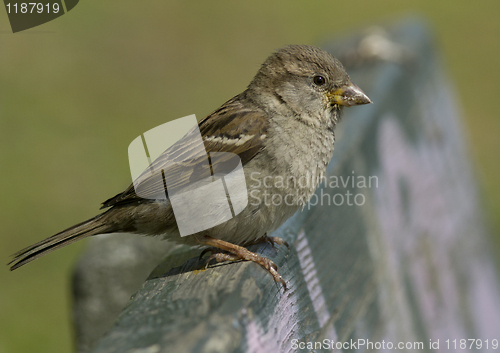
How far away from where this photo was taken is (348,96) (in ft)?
7.79

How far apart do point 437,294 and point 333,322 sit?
1052 mm

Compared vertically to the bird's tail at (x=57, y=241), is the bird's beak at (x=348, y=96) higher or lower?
higher

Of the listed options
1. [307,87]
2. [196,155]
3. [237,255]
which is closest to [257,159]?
[196,155]

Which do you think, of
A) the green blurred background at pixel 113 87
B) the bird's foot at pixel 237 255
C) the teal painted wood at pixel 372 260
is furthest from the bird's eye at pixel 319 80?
the green blurred background at pixel 113 87

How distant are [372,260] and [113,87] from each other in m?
4.79

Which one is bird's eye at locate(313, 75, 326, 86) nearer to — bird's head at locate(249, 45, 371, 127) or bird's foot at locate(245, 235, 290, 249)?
bird's head at locate(249, 45, 371, 127)

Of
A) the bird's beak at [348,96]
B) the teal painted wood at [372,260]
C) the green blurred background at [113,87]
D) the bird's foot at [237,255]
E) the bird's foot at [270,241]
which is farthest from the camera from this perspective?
the green blurred background at [113,87]

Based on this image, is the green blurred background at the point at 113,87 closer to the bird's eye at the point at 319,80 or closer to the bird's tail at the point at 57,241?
the bird's tail at the point at 57,241

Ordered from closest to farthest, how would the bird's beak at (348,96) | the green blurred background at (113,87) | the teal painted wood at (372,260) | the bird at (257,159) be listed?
the teal painted wood at (372,260)
the bird at (257,159)
the bird's beak at (348,96)
the green blurred background at (113,87)

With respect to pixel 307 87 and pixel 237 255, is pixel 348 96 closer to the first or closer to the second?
pixel 307 87

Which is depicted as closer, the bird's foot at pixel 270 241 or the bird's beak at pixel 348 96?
the bird's foot at pixel 270 241

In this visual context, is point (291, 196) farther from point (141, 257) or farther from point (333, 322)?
point (141, 257)

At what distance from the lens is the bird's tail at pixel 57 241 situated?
2.01m

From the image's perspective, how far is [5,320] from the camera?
11.8 feet
